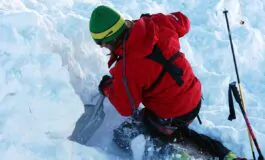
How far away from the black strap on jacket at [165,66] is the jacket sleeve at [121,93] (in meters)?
0.19

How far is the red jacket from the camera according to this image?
13.9 feet

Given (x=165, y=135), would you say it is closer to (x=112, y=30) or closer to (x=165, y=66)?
(x=165, y=66)

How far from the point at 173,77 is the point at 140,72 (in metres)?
0.34

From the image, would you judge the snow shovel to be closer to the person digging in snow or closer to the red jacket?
the person digging in snow

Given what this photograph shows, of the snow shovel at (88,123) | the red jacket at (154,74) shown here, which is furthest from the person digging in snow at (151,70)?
the snow shovel at (88,123)

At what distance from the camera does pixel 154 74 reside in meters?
4.36

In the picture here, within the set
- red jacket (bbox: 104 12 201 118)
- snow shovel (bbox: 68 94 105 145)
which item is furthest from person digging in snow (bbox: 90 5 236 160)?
snow shovel (bbox: 68 94 105 145)

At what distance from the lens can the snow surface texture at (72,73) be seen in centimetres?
436

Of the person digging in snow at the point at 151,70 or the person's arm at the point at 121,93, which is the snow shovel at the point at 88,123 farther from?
the person's arm at the point at 121,93

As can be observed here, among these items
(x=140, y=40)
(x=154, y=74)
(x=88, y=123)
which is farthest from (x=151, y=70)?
(x=88, y=123)

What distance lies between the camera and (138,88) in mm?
4473

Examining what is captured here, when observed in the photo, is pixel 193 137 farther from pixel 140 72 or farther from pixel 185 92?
pixel 140 72

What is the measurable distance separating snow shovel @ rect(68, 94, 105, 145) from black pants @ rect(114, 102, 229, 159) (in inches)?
9.9

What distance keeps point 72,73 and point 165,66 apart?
1.38 meters
